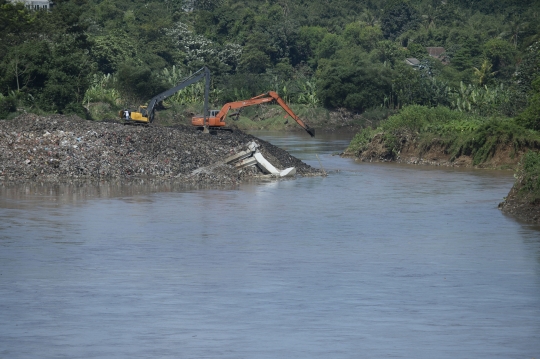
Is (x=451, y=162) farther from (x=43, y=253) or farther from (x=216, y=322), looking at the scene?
(x=216, y=322)

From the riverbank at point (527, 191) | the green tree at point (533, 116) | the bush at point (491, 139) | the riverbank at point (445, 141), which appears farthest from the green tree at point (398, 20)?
the riverbank at point (527, 191)

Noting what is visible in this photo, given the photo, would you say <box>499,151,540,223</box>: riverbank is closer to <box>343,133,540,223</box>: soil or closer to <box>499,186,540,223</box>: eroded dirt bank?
<box>499,186,540,223</box>: eroded dirt bank

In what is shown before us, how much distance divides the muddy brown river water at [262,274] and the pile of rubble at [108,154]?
1372 mm

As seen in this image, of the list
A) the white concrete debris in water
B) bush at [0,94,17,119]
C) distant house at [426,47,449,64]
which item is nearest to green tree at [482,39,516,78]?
distant house at [426,47,449,64]

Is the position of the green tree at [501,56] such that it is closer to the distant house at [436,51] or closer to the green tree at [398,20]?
the distant house at [436,51]

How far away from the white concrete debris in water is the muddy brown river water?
2.53 meters

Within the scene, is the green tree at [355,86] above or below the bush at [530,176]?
above

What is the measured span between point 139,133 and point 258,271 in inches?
674

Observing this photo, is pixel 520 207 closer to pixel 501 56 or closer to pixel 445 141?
pixel 445 141

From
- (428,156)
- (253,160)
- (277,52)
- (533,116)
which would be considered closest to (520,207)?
(253,160)

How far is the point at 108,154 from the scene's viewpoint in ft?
104

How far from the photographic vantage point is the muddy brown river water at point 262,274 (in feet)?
40.2

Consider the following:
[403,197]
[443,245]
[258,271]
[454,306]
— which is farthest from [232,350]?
[403,197]

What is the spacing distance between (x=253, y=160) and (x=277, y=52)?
65.3 metres
